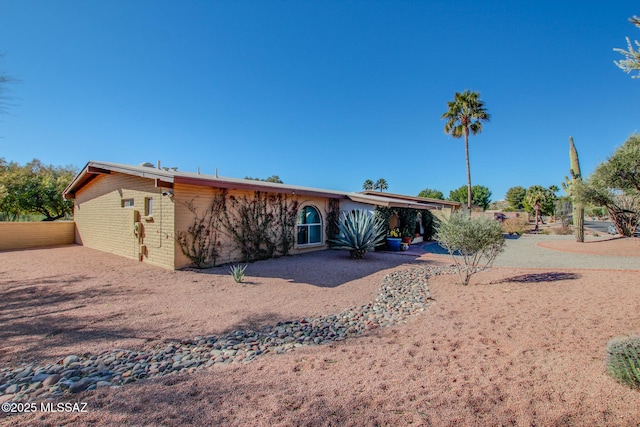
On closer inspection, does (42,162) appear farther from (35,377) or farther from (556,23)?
(556,23)

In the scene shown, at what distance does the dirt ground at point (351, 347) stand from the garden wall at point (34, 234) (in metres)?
8.98

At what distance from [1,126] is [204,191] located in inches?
194

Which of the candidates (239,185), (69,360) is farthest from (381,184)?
(69,360)

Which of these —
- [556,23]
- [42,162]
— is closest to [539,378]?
[556,23]

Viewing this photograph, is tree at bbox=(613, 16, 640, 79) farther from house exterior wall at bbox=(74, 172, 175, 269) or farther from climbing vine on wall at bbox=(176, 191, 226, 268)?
house exterior wall at bbox=(74, 172, 175, 269)

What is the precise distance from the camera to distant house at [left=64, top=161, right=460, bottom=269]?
920cm

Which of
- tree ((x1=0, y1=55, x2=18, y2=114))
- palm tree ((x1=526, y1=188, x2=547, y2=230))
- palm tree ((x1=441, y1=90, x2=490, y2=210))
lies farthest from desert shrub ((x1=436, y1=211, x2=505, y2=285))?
palm tree ((x1=526, y1=188, x2=547, y2=230))

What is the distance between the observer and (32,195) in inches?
773

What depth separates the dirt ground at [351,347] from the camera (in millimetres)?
2428

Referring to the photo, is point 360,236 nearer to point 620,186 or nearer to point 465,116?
point 620,186

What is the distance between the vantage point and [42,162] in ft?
84.6

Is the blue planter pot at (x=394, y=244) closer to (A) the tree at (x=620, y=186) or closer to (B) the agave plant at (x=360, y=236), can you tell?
(B) the agave plant at (x=360, y=236)

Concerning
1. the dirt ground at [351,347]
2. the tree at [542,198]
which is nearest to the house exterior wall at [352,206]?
the dirt ground at [351,347]

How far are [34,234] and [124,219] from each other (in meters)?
7.94
